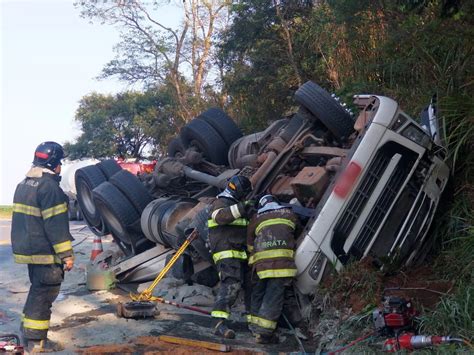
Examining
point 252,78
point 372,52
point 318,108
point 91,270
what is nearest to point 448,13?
point 318,108

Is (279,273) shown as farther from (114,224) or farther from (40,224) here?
(114,224)

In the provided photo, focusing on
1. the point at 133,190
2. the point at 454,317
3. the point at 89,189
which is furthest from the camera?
the point at 89,189

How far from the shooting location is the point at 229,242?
232 inches

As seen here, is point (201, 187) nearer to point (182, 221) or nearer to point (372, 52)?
point (182, 221)

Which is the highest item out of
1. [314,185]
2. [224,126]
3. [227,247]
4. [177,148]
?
[224,126]

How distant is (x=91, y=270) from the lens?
25.8 feet

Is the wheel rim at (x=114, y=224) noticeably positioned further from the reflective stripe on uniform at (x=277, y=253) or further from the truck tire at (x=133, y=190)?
the reflective stripe on uniform at (x=277, y=253)

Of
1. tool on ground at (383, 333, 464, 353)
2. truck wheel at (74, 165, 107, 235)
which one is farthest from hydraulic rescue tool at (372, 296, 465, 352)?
truck wheel at (74, 165, 107, 235)

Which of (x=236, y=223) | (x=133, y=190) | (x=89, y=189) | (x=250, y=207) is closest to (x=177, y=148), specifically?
(x=133, y=190)

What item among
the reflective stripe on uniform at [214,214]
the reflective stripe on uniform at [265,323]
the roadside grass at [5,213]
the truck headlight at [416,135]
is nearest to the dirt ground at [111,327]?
the reflective stripe on uniform at [265,323]

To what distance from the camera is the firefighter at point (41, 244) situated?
17.8ft

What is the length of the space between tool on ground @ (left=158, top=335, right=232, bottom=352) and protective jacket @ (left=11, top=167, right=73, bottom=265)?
3.57 ft

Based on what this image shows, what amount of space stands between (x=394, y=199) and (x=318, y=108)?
139 cm

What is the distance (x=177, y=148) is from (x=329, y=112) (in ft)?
10.4
